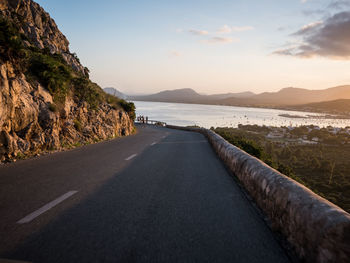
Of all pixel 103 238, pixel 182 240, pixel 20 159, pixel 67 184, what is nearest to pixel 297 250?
pixel 182 240

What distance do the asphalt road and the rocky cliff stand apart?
9.89 ft

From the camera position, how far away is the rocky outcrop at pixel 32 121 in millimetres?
7734

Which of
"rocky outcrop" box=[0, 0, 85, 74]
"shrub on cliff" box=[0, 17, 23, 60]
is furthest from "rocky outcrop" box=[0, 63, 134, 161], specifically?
"rocky outcrop" box=[0, 0, 85, 74]

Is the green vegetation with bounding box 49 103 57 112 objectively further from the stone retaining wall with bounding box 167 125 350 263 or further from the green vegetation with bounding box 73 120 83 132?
the stone retaining wall with bounding box 167 125 350 263

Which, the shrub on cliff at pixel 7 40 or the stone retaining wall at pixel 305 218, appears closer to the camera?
the stone retaining wall at pixel 305 218

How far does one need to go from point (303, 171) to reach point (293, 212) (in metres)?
29.5

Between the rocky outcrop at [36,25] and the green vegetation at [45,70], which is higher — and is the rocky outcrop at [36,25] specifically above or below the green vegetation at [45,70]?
above

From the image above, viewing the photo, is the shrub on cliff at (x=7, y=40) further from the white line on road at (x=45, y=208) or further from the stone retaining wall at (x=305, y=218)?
the stone retaining wall at (x=305, y=218)

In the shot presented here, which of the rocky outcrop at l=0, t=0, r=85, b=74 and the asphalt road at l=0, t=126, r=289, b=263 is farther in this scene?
the rocky outcrop at l=0, t=0, r=85, b=74

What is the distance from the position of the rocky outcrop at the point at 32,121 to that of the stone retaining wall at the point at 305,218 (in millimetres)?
8515

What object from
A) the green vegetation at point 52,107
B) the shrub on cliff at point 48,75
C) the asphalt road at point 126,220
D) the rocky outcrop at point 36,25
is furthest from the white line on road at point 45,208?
the rocky outcrop at point 36,25

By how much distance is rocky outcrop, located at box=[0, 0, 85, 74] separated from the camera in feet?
55.2

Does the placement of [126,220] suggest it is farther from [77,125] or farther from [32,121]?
[77,125]

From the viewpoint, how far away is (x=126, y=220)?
340 cm
